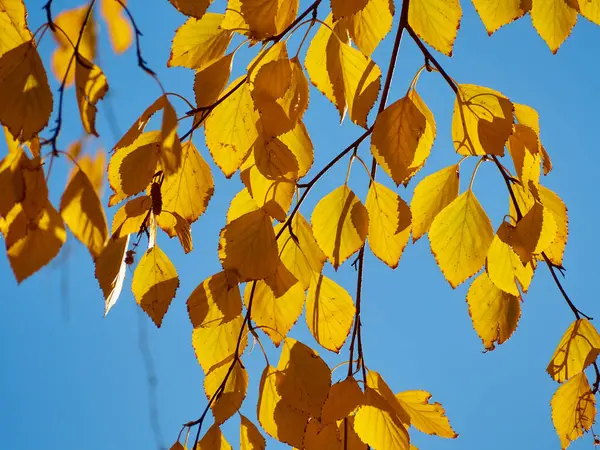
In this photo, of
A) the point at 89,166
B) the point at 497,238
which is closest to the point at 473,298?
the point at 497,238

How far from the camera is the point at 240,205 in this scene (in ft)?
2.10

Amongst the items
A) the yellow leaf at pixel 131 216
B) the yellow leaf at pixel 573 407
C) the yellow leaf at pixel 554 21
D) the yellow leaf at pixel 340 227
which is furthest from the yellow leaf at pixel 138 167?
the yellow leaf at pixel 573 407

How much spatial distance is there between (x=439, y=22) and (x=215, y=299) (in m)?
0.29

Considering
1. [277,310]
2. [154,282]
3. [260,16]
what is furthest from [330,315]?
[260,16]

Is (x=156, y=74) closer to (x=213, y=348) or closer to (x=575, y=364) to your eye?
(x=213, y=348)

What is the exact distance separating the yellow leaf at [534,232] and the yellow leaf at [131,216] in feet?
0.97

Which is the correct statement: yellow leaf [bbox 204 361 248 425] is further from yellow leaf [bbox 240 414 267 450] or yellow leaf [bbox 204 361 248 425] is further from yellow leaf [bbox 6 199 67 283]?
yellow leaf [bbox 6 199 67 283]

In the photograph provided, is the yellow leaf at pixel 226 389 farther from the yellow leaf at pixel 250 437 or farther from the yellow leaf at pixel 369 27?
the yellow leaf at pixel 369 27

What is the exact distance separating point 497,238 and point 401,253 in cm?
10

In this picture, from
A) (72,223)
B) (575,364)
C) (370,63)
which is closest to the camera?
(72,223)

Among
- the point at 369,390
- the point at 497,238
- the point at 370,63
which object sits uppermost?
the point at 370,63

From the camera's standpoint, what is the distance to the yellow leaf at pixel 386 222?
60 cm

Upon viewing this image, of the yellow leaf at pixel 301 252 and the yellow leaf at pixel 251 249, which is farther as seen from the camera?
the yellow leaf at pixel 301 252

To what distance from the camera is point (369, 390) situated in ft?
1.91
